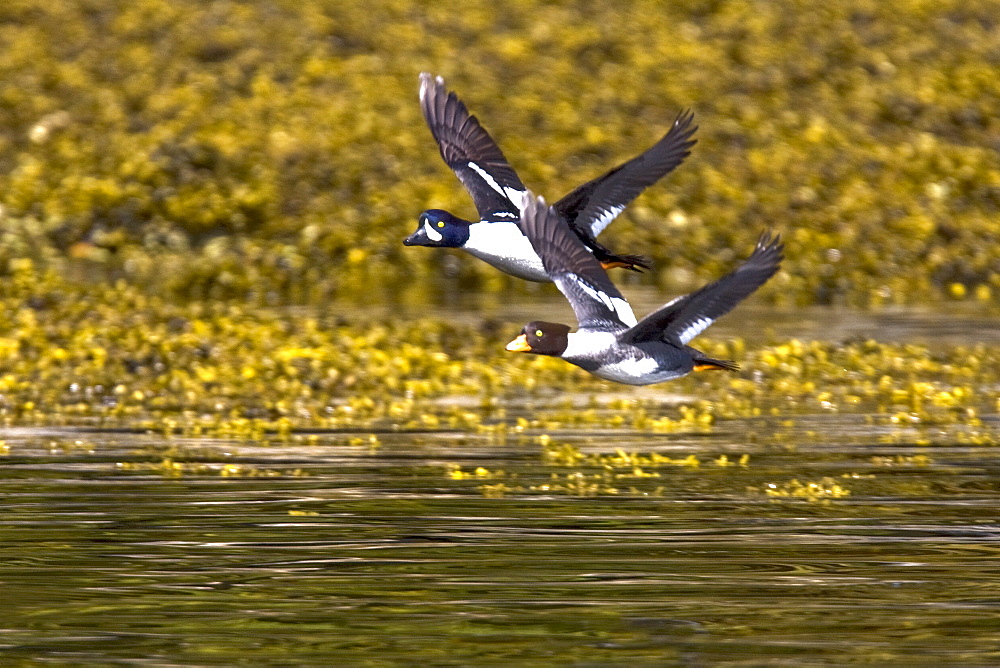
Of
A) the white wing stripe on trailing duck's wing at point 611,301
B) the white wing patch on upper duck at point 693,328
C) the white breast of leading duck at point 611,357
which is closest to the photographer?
the white wing stripe on trailing duck's wing at point 611,301

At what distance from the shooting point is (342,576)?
10.5 meters

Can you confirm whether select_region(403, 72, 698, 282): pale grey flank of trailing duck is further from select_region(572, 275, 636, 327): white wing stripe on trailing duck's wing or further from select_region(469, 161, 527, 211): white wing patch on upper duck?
select_region(572, 275, 636, 327): white wing stripe on trailing duck's wing

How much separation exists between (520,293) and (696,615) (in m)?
20.4

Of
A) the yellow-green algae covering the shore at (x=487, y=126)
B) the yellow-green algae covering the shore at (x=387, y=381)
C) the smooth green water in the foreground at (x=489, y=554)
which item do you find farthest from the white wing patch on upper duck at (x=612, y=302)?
the yellow-green algae covering the shore at (x=487, y=126)

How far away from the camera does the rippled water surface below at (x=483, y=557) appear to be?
880 centimetres

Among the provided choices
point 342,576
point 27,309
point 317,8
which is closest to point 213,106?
point 317,8

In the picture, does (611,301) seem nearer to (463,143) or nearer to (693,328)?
(693,328)

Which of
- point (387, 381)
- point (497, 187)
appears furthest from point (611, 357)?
point (387, 381)

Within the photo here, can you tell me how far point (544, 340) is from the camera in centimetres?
1209

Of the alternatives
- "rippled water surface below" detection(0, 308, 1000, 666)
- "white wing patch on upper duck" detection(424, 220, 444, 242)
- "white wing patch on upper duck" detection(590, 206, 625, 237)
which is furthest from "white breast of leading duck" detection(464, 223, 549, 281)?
"rippled water surface below" detection(0, 308, 1000, 666)

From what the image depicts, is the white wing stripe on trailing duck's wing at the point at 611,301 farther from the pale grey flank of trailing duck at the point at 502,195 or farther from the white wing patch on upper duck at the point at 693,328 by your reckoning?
the pale grey flank of trailing duck at the point at 502,195

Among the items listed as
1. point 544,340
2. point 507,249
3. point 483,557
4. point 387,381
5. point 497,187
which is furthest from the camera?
point 387,381

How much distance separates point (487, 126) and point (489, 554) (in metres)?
25.2

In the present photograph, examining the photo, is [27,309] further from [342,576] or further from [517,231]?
[342,576]
